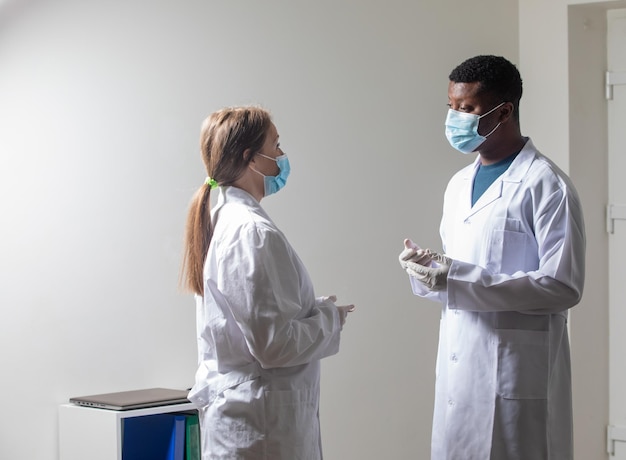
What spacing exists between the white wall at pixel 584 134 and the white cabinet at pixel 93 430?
1566mm

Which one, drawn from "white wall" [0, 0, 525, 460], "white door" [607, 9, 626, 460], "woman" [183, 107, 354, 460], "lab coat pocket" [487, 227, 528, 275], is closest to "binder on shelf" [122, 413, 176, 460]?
"white wall" [0, 0, 525, 460]

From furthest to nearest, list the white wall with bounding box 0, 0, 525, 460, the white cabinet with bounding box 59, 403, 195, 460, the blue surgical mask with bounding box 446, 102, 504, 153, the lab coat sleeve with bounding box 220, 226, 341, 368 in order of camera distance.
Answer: the white wall with bounding box 0, 0, 525, 460, the white cabinet with bounding box 59, 403, 195, 460, the blue surgical mask with bounding box 446, 102, 504, 153, the lab coat sleeve with bounding box 220, 226, 341, 368

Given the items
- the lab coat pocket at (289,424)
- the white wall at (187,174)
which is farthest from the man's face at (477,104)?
the white wall at (187,174)

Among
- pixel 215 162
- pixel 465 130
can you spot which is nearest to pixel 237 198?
pixel 215 162

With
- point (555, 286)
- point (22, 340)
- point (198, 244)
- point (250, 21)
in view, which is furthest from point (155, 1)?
Result: point (555, 286)

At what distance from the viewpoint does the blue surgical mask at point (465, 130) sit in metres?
2.12

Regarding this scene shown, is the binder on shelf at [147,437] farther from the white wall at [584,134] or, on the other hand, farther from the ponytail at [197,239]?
the white wall at [584,134]

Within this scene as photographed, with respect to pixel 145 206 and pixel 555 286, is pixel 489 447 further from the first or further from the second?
pixel 145 206

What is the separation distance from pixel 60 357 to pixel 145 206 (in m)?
0.64

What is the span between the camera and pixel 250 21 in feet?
10.6

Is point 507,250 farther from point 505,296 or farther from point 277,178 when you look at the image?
point 277,178

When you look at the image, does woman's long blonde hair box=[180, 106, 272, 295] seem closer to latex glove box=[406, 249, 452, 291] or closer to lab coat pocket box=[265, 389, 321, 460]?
lab coat pocket box=[265, 389, 321, 460]

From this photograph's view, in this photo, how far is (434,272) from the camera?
1.98 meters

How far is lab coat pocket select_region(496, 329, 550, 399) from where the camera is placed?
Result: 77.7 inches
